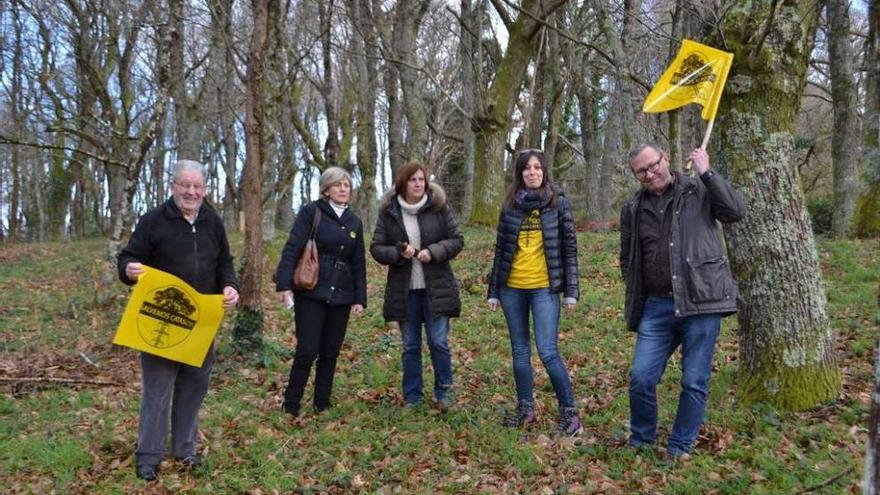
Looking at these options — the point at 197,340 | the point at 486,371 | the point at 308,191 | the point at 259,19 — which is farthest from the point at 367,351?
the point at 308,191

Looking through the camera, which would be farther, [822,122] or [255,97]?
[822,122]

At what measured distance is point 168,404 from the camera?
450cm

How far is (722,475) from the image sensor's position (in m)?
4.11

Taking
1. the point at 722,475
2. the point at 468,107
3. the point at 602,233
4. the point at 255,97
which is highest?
the point at 468,107

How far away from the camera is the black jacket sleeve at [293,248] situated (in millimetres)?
5355

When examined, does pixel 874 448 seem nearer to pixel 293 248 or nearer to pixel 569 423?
pixel 569 423

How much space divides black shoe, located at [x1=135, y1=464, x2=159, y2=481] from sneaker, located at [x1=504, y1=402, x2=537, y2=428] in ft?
8.86

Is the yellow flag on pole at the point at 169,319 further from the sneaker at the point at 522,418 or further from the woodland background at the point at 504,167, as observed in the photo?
the sneaker at the point at 522,418

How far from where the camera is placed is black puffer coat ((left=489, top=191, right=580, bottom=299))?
5.03 metres

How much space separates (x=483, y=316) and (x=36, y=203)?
26995mm

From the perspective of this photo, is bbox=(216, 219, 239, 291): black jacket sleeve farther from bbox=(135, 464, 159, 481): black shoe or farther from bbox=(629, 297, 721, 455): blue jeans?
bbox=(629, 297, 721, 455): blue jeans

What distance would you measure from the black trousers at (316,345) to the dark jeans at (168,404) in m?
0.94

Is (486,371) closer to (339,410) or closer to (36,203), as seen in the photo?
(339,410)

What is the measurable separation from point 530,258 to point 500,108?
881cm
